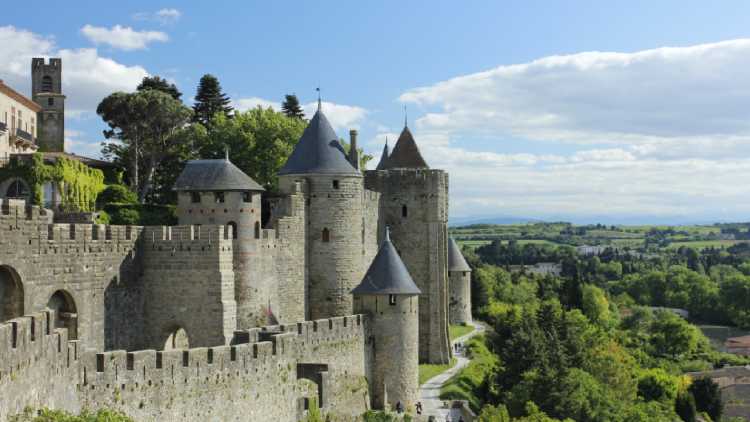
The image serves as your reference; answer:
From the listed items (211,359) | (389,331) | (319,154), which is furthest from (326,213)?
(211,359)

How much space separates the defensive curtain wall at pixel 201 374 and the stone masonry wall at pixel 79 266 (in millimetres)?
3157

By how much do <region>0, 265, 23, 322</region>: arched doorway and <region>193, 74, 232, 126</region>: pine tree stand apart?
1505 inches

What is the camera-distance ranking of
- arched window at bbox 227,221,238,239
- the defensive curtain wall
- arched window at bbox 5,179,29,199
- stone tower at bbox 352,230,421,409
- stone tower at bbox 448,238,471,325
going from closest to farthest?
the defensive curtain wall, arched window at bbox 227,221,238,239, stone tower at bbox 352,230,421,409, arched window at bbox 5,179,29,199, stone tower at bbox 448,238,471,325

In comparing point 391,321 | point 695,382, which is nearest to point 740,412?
point 695,382

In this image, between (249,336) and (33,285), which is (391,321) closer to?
(249,336)

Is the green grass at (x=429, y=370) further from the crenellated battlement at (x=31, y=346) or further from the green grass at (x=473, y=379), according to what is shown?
the crenellated battlement at (x=31, y=346)

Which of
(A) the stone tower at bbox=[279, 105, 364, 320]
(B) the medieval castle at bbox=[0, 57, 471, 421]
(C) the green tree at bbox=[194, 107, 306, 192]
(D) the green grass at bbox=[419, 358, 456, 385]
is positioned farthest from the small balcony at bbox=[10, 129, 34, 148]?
(D) the green grass at bbox=[419, 358, 456, 385]

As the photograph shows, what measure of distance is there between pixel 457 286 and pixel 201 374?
144 ft

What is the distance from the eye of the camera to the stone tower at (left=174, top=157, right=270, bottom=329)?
112 feet

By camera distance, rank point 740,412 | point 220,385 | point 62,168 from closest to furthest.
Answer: point 220,385 < point 62,168 < point 740,412

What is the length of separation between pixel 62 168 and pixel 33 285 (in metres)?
20.3

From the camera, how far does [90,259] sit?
2933cm

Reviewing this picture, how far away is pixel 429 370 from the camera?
47.5 metres

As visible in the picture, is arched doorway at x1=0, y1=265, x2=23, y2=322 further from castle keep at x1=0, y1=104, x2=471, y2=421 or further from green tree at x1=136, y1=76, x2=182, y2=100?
green tree at x1=136, y1=76, x2=182, y2=100
